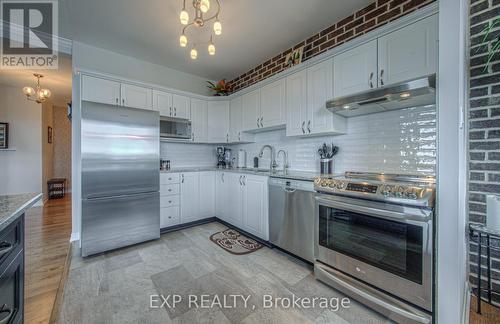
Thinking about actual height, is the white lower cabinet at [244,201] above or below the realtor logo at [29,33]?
below

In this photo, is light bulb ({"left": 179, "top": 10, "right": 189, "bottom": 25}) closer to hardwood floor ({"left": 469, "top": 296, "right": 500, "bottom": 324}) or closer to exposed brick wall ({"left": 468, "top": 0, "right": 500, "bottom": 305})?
exposed brick wall ({"left": 468, "top": 0, "right": 500, "bottom": 305})

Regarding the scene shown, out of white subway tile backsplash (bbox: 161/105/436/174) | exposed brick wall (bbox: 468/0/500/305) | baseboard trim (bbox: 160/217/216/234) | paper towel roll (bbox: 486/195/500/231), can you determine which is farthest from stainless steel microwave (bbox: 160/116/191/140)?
paper towel roll (bbox: 486/195/500/231)

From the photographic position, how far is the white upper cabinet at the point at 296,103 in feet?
8.55

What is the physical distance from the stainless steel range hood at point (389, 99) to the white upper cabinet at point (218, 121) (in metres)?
2.15

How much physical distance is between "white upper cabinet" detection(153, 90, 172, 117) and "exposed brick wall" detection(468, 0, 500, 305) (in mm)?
3450

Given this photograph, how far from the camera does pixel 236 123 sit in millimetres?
3756

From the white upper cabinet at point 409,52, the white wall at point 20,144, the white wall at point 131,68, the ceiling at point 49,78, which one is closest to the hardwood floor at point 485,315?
the white upper cabinet at point 409,52

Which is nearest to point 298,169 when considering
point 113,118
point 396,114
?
point 396,114

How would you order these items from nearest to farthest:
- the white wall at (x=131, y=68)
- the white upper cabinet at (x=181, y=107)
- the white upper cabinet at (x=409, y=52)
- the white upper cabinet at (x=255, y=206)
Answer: the white upper cabinet at (x=409, y=52)
the white upper cabinet at (x=255, y=206)
the white wall at (x=131, y=68)
the white upper cabinet at (x=181, y=107)

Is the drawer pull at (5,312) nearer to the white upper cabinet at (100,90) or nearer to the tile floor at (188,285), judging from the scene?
the tile floor at (188,285)

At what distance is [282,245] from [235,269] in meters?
0.64

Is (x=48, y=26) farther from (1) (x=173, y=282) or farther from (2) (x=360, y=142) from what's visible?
(2) (x=360, y=142)

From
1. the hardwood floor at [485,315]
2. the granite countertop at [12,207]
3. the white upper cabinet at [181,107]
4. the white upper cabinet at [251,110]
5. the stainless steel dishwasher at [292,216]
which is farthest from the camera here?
the white upper cabinet at [181,107]

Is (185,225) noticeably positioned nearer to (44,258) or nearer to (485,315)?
(44,258)
